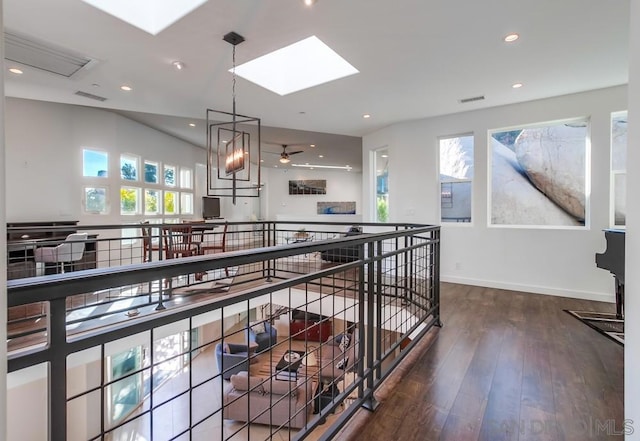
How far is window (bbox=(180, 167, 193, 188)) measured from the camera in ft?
28.6

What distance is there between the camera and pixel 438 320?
2.92 metres

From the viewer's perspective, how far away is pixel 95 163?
614cm

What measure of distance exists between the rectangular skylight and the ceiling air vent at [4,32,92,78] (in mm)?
1651

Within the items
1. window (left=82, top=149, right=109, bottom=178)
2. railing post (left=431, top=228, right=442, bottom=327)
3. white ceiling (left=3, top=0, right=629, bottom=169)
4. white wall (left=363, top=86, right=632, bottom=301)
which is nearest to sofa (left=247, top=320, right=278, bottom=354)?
railing post (left=431, top=228, right=442, bottom=327)

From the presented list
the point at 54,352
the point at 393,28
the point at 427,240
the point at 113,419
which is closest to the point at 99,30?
the point at 393,28

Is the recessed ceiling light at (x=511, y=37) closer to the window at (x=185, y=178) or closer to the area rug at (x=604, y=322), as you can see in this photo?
the area rug at (x=604, y=322)

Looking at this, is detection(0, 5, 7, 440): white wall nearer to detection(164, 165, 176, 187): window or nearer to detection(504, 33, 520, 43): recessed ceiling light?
detection(504, 33, 520, 43): recessed ceiling light

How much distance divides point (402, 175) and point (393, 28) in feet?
9.71

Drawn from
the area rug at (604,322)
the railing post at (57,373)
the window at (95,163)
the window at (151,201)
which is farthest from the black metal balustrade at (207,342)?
the window at (151,201)

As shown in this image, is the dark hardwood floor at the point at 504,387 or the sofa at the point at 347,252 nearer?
the dark hardwood floor at the point at 504,387

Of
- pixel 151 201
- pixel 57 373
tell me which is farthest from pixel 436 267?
pixel 151 201

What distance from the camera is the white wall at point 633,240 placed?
1065mm

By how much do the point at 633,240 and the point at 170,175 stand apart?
9022 mm

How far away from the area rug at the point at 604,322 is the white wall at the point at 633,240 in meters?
2.02
